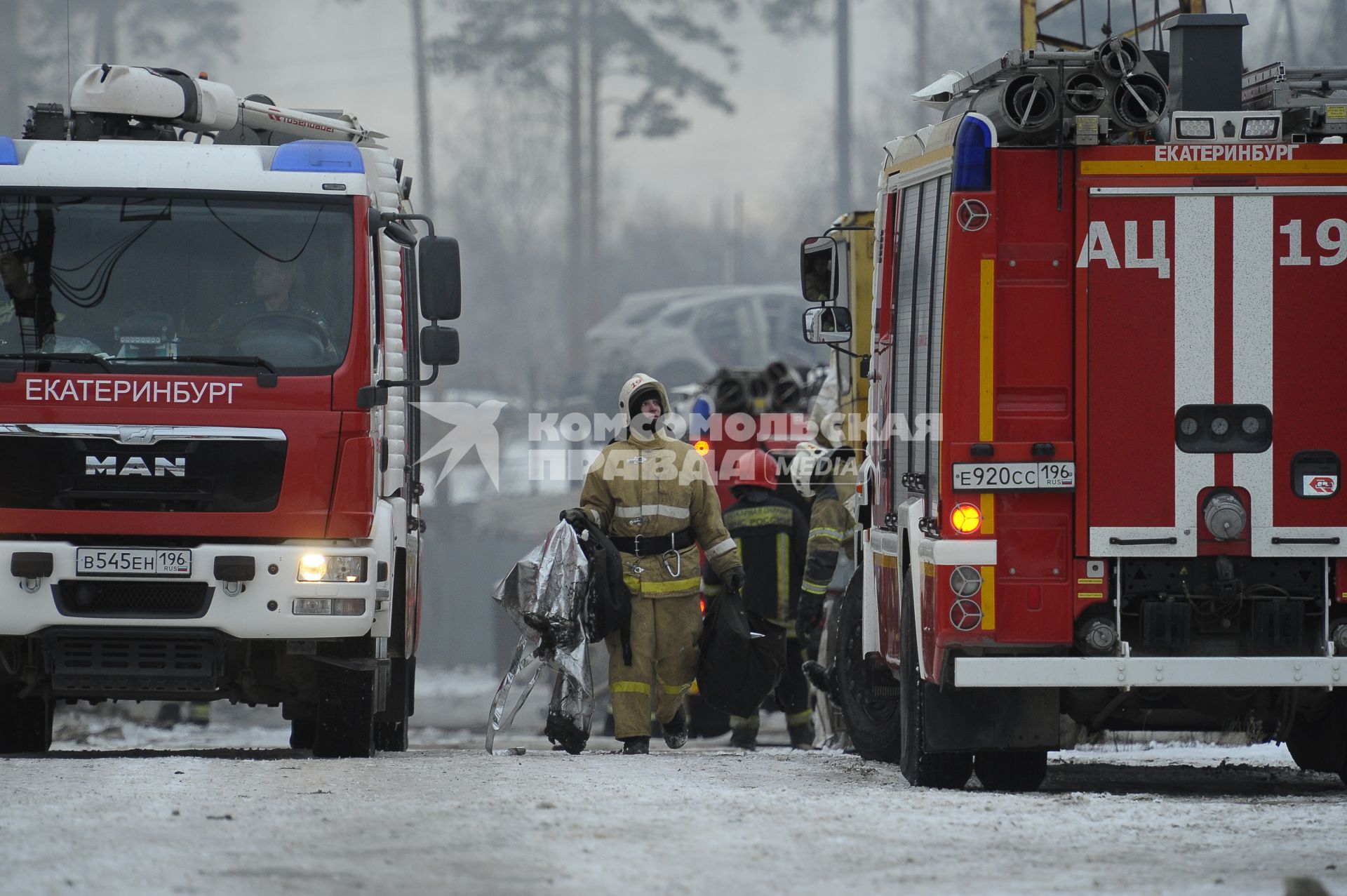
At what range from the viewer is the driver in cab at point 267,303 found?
29.0ft

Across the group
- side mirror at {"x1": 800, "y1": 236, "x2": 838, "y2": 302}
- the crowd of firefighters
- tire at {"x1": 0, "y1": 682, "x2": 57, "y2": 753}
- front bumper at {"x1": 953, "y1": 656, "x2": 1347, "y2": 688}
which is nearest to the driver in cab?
the crowd of firefighters

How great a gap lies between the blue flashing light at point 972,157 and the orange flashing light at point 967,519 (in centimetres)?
123

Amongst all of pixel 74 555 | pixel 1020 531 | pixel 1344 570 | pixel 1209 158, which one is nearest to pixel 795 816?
pixel 1020 531

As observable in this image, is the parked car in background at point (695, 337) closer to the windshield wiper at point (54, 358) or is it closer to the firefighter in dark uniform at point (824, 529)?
the firefighter in dark uniform at point (824, 529)

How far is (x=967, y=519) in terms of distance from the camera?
7371mm

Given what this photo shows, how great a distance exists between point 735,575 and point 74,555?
355 cm

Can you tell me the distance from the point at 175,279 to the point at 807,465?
5291 mm

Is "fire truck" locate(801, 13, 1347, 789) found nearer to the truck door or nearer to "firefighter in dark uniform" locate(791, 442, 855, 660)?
the truck door

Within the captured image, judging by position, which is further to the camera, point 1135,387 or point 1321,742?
point 1321,742

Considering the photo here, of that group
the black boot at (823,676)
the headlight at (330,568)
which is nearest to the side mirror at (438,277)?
the headlight at (330,568)

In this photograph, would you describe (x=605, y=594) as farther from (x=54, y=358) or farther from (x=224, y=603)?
(x=54, y=358)

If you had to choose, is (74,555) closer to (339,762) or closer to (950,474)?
(339,762)

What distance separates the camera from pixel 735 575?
34.1 feet

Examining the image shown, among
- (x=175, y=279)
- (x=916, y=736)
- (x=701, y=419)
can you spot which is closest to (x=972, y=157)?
(x=916, y=736)
